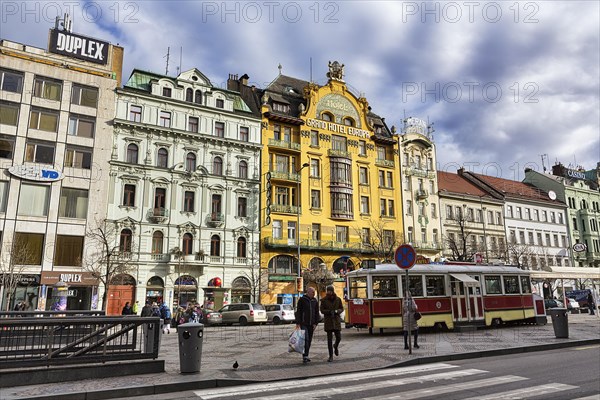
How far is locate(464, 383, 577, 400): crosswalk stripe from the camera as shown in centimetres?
753

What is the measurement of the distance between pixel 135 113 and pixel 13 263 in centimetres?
1522

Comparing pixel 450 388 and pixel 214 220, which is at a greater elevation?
pixel 214 220

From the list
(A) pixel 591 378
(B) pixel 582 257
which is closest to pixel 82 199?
(A) pixel 591 378

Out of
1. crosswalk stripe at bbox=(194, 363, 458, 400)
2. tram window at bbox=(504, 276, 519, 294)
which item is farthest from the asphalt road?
tram window at bbox=(504, 276, 519, 294)

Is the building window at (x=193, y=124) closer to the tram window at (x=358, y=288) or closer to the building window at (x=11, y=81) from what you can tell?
the building window at (x=11, y=81)

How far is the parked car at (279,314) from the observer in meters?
33.7

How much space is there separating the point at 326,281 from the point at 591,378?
3373 centimetres

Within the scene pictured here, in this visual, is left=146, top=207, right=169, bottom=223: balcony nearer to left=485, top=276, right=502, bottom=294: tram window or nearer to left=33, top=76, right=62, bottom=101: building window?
left=33, top=76, right=62, bottom=101: building window

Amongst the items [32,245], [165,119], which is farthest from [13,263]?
[165,119]

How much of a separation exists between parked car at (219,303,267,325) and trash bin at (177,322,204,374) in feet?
75.0

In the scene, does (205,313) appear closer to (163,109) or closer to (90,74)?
(163,109)

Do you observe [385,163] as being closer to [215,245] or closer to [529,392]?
[215,245]

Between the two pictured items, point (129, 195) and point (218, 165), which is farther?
point (218, 165)

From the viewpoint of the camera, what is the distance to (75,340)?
29.8 ft
